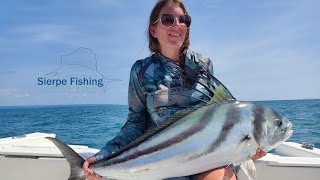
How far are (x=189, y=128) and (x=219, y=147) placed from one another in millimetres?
203

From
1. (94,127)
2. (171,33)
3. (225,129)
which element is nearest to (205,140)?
(225,129)

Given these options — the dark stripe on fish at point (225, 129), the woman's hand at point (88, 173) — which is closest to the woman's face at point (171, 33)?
the dark stripe on fish at point (225, 129)

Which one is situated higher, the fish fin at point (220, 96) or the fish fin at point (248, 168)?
the fish fin at point (220, 96)

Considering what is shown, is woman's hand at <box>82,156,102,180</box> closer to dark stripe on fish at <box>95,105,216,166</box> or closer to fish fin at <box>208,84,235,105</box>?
dark stripe on fish at <box>95,105,216,166</box>

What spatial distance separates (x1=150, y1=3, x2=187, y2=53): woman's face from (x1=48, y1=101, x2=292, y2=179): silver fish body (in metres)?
0.83

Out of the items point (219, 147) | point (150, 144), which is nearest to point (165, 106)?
point (150, 144)

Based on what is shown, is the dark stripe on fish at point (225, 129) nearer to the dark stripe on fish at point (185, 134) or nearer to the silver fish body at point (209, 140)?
the silver fish body at point (209, 140)

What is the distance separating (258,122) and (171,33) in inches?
43.0

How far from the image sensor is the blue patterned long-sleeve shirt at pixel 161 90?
9.25 ft

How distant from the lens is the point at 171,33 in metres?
2.96

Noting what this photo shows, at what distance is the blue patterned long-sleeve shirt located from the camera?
2818 mm

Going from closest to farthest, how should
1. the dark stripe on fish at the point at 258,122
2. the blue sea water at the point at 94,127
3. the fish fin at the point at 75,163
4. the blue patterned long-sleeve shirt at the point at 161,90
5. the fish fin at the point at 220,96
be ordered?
the dark stripe on fish at the point at 258,122
the fish fin at the point at 220,96
the fish fin at the point at 75,163
the blue patterned long-sleeve shirt at the point at 161,90
the blue sea water at the point at 94,127

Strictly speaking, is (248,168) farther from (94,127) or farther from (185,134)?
(94,127)

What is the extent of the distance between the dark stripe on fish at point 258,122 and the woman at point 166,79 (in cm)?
64
